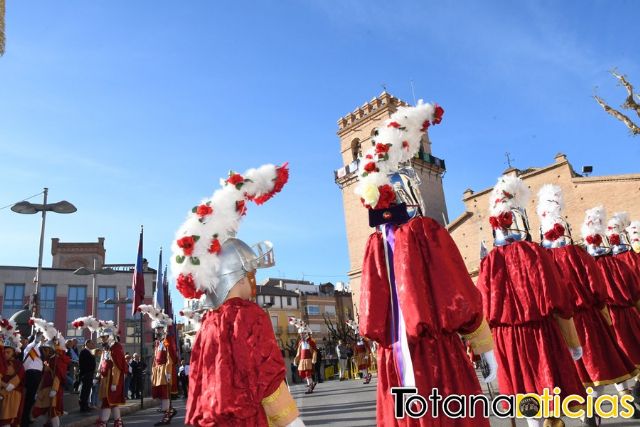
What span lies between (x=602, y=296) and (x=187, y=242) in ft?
17.9

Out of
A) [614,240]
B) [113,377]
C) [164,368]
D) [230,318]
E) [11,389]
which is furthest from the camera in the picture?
[164,368]

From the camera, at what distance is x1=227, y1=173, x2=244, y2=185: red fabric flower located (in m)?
4.05

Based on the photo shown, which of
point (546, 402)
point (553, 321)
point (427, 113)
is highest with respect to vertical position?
point (427, 113)

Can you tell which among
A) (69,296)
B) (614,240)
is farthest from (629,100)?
(69,296)

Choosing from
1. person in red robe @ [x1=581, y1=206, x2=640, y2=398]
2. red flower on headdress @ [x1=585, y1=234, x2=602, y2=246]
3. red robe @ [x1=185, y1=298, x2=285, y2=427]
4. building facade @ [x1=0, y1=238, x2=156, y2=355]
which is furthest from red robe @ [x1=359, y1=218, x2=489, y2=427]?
building facade @ [x1=0, y1=238, x2=156, y2=355]

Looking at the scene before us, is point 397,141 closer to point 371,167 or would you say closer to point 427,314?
point 371,167

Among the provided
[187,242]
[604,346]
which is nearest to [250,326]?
[187,242]

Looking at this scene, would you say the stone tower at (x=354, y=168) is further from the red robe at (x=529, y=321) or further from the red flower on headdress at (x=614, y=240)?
the red robe at (x=529, y=321)

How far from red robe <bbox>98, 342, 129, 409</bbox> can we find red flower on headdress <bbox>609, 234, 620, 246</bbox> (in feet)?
34.1

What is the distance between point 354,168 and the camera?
4441 cm

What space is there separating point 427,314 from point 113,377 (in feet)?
30.7

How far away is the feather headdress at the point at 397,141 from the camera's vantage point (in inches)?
162

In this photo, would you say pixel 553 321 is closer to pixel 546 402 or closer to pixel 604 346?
pixel 546 402

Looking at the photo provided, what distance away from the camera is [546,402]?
4434 millimetres
